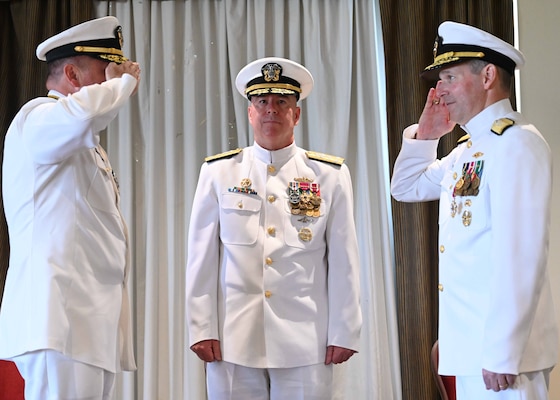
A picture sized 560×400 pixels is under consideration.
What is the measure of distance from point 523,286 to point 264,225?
112cm

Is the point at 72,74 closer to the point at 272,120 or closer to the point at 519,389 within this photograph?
the point at 272,120

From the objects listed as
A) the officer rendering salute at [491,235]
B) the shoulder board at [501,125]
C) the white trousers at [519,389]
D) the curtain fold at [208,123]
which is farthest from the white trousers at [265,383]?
the curtain fold at [208,123]

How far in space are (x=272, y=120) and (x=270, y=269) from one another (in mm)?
602

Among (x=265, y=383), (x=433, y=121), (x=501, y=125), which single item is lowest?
(x=265, y=383)

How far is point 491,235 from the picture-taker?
2.25 meters

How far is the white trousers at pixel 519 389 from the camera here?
2.11 meters

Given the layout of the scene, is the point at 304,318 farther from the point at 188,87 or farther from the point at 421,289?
the point at 188,87

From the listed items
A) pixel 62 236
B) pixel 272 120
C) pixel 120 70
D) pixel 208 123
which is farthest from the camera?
pixel 208 123

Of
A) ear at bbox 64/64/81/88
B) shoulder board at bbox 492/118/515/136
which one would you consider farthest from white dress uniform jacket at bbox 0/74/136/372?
shoulder board at bbox 492/118/515/136

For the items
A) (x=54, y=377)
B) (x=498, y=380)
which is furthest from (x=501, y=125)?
(x=54, y=377)

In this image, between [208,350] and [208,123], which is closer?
[208,350]

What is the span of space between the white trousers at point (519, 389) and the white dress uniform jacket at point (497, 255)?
3 centimetres

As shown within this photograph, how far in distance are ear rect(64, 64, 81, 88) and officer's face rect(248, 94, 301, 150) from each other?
2.69 ft

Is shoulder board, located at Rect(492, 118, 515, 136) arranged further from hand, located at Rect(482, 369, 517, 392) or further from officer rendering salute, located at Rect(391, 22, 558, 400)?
hand, located at Rect(482, 369, 517, 392)
